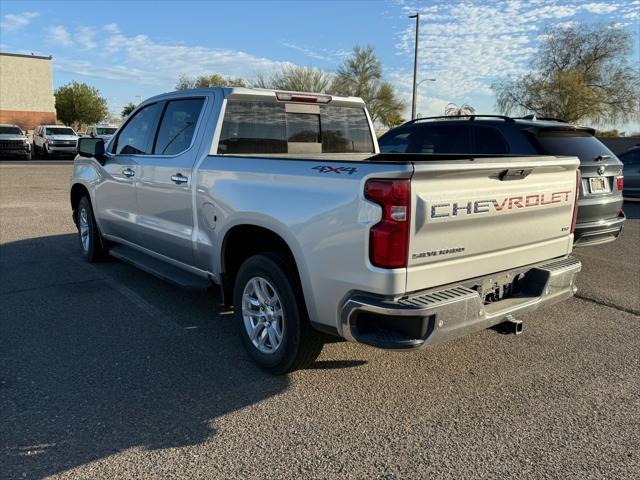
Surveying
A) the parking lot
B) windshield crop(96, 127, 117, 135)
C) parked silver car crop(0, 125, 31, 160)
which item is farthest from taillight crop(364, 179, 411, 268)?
parked silver car crop(0, 125, 31, 160)

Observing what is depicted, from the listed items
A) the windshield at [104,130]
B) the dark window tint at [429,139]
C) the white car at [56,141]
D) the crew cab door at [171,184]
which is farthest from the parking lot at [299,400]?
the windshield at [104,130]

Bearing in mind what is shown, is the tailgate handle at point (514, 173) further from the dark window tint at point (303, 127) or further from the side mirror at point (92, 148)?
the side mirror at point (92, 148)

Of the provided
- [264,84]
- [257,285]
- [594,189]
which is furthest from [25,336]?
[264,84]

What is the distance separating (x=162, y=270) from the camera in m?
4.92

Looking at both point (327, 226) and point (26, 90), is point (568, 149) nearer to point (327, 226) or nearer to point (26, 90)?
point (327, 226)

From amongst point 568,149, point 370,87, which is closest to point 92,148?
point 568,149

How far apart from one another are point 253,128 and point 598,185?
4168 millimetres

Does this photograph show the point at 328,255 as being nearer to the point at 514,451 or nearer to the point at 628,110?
the point at 514,451

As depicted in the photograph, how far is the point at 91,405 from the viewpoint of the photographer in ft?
11.0

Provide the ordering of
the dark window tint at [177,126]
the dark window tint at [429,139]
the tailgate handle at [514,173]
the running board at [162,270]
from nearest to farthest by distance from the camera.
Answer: the tailgate handle at [514,173]
the running board at [162,270]
the dark window tint at [177,126]
the dark window tint at [429,139]

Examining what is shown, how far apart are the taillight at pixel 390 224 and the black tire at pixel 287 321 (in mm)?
751

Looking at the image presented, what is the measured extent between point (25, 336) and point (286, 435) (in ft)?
8.44

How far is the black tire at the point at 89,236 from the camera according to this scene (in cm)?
659

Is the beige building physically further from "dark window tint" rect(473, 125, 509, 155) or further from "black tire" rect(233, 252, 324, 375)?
"black tire" rect(233, 252, 324, 375)
